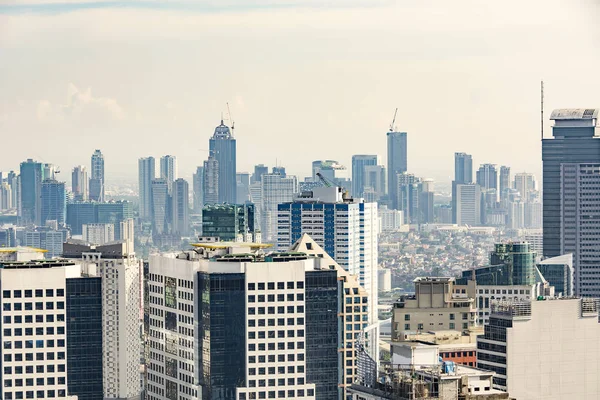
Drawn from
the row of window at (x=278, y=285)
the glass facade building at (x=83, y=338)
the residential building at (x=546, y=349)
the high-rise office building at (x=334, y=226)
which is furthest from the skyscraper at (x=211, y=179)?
the residential building at (x=546, y=349)

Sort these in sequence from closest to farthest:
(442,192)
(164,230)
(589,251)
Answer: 1. (589,251)
2. (164,230)
3. (442,192)

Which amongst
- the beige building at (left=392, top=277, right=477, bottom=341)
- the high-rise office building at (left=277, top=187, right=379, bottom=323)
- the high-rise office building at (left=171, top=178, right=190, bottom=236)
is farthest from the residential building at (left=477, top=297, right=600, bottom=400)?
the high-rise office building at (left=171, top=178, right=190, bottom=236)

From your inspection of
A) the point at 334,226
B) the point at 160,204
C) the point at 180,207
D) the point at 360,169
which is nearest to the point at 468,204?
the point at 360,169

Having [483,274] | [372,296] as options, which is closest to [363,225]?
[372,296]

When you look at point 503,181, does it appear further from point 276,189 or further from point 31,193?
point 31,193

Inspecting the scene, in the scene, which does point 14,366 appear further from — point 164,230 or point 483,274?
point 164,230

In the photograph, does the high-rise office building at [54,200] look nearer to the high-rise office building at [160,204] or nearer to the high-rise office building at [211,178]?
the high-rise office building at [160,204]
